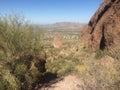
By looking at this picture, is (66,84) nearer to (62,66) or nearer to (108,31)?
(62,66)

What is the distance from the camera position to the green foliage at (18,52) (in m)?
13.9

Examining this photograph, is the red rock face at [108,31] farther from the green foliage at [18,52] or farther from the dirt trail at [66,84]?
the green foliage at [18,52]

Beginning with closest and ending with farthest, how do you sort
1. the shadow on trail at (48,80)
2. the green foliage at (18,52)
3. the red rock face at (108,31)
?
the green foliage at (18,52) → the shadow on trail at (48,80) → the red rock face at (108,31)

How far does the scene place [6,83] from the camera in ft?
44.8

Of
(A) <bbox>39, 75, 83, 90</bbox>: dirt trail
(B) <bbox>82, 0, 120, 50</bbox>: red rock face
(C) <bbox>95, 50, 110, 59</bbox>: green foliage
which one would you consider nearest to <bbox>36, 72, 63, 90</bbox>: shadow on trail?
(A) <bbox>39, 75, 83, 90</bbox>: dirt trail

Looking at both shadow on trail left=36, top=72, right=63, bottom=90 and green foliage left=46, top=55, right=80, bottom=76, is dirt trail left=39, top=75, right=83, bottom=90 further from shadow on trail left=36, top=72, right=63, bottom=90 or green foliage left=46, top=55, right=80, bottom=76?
green foliage left=46, top=55, right=80, bottom=76

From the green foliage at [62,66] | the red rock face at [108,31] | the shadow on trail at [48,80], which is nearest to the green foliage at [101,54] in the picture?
the red rock face at [108,31]

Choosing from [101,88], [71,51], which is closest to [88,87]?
[101,88]

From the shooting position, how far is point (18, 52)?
1474cm

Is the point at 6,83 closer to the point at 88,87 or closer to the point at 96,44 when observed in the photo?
the point at 88,87

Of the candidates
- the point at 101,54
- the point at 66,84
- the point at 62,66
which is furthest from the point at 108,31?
the point at 66,84

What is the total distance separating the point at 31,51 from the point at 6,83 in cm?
300

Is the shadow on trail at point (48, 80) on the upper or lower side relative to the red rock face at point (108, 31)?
lower

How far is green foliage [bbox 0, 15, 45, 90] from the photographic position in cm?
1385
